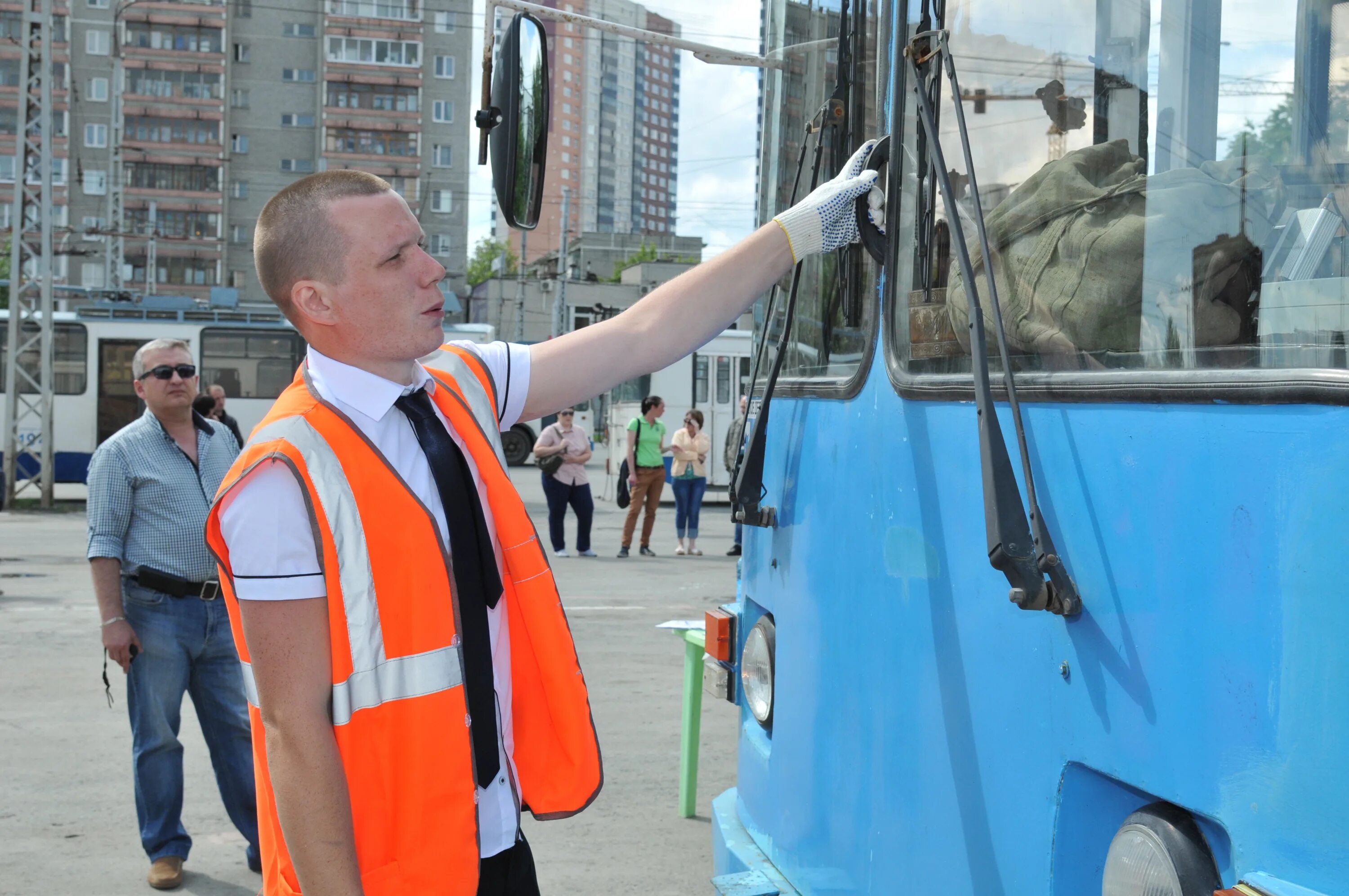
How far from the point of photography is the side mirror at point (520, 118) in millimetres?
2936

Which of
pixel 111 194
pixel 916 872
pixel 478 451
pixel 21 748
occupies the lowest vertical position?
pixel 21 748

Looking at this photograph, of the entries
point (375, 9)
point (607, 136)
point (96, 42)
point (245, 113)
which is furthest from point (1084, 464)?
point (607, 136)

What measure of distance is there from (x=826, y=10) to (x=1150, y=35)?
1.01m

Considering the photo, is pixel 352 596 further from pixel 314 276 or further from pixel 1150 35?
pixel 1150 35

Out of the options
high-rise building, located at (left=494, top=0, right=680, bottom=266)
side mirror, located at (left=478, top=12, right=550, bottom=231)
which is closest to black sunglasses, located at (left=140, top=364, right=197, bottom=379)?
side mirror, located at (left=478, top=12, right=550, bottom=231)

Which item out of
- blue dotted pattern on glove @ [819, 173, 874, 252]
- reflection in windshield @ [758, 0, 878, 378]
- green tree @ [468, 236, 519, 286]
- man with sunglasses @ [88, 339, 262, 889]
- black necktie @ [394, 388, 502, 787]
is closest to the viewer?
black necktie @ [394, 388, 502, 787]

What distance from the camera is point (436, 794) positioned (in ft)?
6.13

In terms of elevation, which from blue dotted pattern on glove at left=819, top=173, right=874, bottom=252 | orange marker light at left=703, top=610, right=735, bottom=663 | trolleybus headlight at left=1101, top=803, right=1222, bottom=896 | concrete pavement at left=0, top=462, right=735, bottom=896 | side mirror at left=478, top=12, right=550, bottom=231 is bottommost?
concrete pavement at left=0, top=462, right=735, bottom=896

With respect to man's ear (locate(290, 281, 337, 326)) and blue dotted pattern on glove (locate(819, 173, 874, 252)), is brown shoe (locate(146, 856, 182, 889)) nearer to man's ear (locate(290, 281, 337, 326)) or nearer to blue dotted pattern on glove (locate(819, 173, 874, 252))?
man's ear (locate(290, 281, 337, 326))

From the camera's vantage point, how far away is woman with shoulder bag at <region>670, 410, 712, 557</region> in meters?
14.8

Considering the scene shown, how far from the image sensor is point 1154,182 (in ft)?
5.85

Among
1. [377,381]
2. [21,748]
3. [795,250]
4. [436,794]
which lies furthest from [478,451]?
[21,748]

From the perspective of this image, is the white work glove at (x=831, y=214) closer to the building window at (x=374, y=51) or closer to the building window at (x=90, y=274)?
the building window at (x=374, y=51)

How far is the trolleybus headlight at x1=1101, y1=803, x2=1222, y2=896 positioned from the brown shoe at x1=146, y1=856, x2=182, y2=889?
152 inches
